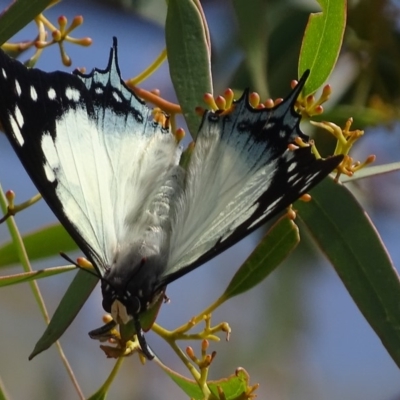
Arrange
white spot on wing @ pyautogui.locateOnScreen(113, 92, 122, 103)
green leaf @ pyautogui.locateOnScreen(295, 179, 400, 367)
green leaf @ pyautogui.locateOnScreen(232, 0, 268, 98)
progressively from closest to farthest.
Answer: green leaf @ pyautogui.locateOnScreen(295, 179, 400, 367) < white spot on wing @ pyautogui.locateOnScreen(113, 92, 122, 103) < green leaf @ pyautogui.locateOnScreen(232, 0, 268, 98)

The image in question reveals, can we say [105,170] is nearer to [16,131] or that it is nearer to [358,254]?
[16,131]

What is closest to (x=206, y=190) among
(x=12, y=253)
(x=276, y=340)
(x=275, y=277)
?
(x=12, y=253)

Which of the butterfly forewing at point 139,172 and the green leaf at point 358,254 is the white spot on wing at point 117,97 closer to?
the butterfly forewing at point 139,172

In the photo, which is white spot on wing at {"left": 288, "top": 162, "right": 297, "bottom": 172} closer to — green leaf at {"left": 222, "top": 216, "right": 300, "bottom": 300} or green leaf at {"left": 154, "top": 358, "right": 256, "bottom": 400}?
green leaf at {"left": 222, "top": 216, "right": 300, "bottom": 300}

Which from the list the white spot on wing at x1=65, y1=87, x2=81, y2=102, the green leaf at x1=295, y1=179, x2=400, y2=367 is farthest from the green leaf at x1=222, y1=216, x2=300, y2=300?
the white spot on wing at x1=65, y1=87, x2=81, y2=102

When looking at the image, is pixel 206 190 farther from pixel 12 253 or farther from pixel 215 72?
pixel 215 72

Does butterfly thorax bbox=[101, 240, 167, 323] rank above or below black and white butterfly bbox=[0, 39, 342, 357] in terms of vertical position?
below
